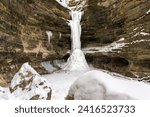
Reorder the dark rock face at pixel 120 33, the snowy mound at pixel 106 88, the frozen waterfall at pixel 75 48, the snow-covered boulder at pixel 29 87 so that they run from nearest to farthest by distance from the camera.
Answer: the snowy mound at pixel 106 88 → the snow-covered boulder at pixel 29 87 → the dark rock face at pixel 120 33 → the frozen waterfall at pixel 75 48

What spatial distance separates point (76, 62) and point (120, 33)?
12.7ft

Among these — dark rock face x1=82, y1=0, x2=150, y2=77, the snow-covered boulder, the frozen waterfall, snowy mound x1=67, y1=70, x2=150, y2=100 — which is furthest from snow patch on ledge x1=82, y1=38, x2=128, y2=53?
snowy mound x1=67, y1=70, x2=150, y2=100

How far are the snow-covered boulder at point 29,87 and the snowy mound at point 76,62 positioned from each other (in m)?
8.65

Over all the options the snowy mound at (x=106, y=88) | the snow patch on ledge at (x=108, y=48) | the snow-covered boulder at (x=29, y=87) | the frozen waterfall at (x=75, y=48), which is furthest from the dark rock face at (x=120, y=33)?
the snowy mound at (x=106, y=88)

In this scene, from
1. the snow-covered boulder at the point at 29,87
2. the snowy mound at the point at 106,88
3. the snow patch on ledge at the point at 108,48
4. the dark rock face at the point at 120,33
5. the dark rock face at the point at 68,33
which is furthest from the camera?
the snow patch on ledge at the point at 108,48

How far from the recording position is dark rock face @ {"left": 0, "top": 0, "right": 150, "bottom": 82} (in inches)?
626

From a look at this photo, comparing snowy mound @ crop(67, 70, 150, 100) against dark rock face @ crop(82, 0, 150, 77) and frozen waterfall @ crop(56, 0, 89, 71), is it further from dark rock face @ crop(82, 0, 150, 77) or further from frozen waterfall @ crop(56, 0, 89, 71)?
frozen waterfall @ crop(56, 0, 89, 71)

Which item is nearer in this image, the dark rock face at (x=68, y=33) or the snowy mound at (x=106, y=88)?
the snowy mound at (x=106, y=88)

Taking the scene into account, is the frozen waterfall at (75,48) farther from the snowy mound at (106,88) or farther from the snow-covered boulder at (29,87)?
the snowy mound at (106,88)

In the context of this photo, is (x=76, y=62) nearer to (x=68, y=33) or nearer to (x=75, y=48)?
(x=75, y=48)

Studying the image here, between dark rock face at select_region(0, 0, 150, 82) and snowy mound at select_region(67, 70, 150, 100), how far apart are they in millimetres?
10442

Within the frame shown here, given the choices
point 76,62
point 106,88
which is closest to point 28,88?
point 106,88

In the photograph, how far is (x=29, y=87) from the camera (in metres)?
10.8

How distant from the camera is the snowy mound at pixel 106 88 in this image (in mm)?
3893
